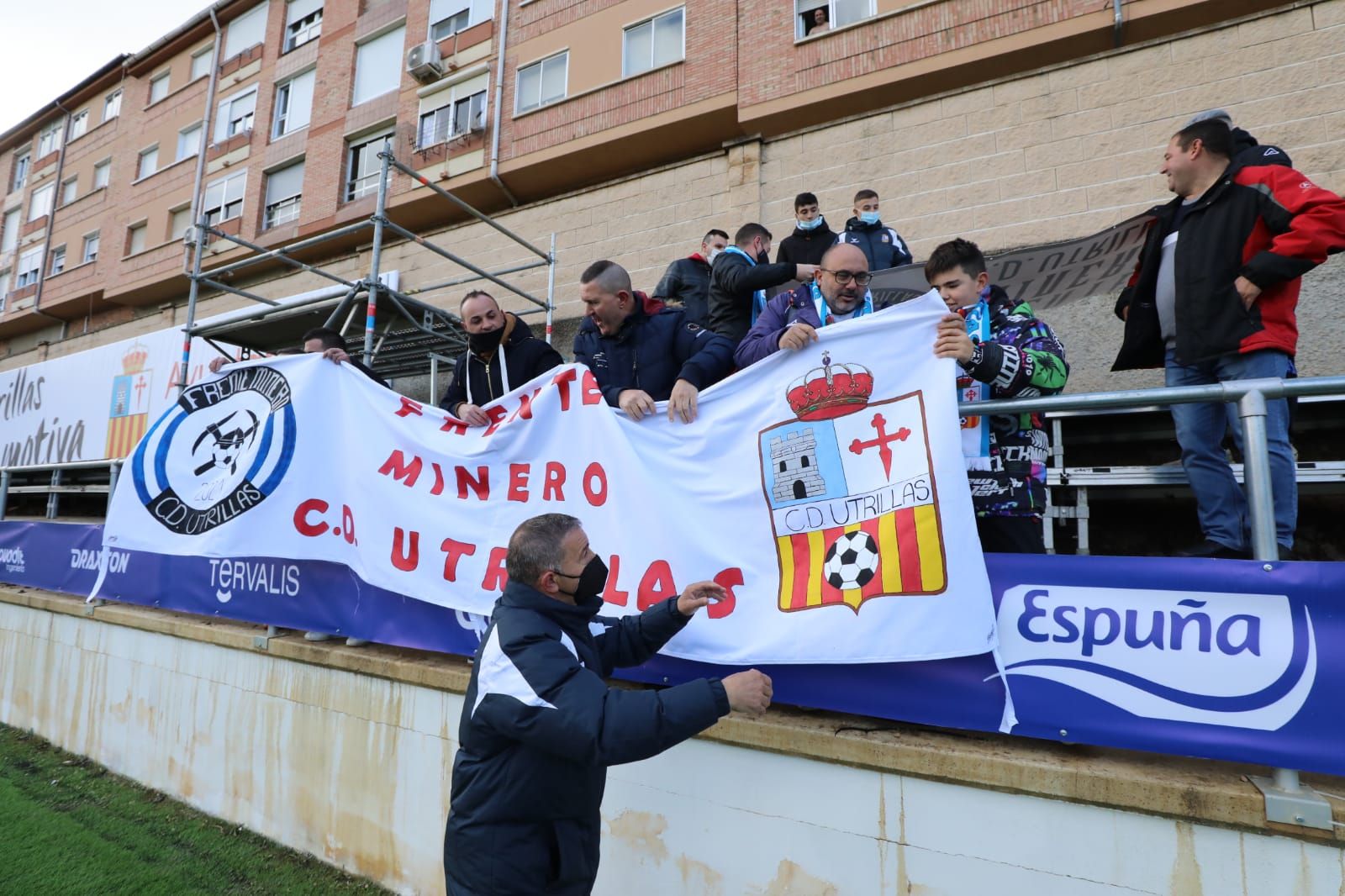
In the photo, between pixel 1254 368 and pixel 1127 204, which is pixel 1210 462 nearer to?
pixel 1254 368

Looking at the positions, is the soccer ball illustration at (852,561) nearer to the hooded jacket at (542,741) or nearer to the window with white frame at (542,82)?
the hooded jacket at (542,741)

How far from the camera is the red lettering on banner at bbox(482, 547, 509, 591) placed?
3.19 m

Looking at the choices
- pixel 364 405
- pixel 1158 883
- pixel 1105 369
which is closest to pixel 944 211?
pixel 1105 369

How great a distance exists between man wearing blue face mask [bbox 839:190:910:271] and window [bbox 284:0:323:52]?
59.8ft

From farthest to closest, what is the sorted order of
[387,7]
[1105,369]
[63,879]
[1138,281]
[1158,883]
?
[387,7] < [1105,369] < [63,879] < [1138,281] < [1158,883]

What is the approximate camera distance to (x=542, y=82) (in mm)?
13320

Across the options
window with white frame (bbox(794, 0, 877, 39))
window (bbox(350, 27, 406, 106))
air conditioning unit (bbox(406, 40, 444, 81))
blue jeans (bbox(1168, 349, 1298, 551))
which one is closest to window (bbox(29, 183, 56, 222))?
window (bbox(350, 27, 406, 106))

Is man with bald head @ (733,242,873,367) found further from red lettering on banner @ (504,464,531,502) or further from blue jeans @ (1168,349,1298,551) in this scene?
blue jeans @ (1168,349,1298,551)

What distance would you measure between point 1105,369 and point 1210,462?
182 inches

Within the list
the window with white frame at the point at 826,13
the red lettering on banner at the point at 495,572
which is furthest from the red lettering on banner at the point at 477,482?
the window with white frame at the point at 826,13

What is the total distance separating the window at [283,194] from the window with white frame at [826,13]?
42.3 feet

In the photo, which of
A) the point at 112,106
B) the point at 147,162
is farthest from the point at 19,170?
the point at 147,162

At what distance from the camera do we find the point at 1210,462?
2.54m

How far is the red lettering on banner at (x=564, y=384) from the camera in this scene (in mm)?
3217
